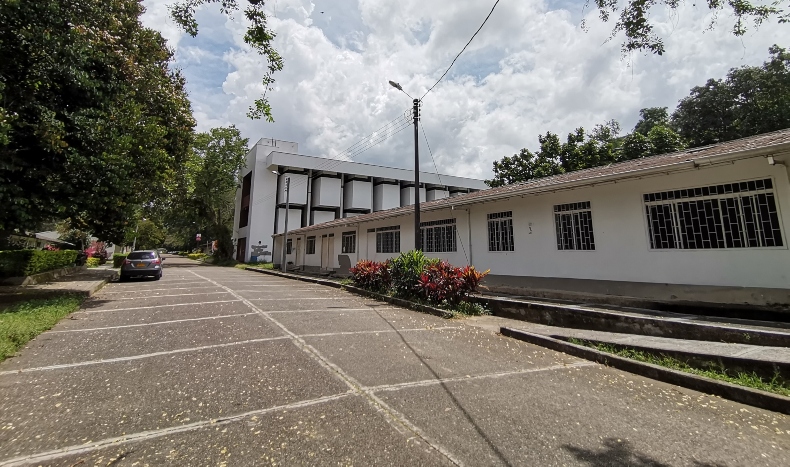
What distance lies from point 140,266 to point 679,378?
20.9 metres

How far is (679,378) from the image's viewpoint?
14.0 feet

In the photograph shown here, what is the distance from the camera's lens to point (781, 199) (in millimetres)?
6762

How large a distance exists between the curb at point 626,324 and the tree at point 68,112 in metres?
10.3

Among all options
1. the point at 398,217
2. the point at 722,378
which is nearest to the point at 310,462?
the point at 722,378

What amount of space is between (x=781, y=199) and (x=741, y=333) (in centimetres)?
348

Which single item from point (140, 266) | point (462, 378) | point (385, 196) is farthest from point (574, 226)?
point (385, 196)

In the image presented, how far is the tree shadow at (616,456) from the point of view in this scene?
2570 millimetres

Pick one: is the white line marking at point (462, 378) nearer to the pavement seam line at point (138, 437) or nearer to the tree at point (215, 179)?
the pavement seam line at point (138, 437)

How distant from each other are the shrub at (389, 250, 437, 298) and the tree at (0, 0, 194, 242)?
7711mm

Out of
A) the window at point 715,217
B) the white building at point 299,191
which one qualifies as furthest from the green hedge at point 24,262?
the window at point 715,217

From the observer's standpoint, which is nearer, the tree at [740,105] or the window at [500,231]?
the window at [500,231]

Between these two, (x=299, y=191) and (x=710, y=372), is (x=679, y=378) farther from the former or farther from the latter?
(x=299, y=191)

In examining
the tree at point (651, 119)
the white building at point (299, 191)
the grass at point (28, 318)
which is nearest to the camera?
the grass at point (28, 318)

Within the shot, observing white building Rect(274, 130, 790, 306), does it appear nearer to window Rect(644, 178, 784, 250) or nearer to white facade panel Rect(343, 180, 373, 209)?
window Rect(644, 178, 784, 250)
